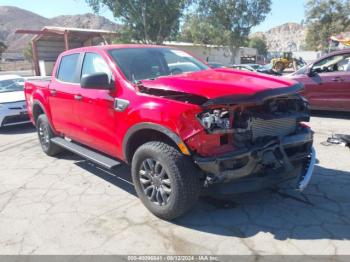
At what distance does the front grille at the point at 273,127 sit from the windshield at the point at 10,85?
8951 millimetres

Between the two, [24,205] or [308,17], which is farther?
[308,17]

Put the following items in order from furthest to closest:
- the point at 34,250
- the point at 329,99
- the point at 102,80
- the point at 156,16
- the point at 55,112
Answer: the point at 156,16, the point at 329,99, the point at 55,112, the point at 102,80, the point at 34,250

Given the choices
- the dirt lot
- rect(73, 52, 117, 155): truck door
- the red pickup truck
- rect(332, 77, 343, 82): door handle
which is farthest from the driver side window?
rect(73, 52, 117, 155): truck door

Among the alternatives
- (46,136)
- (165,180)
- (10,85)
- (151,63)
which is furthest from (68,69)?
(10,85)

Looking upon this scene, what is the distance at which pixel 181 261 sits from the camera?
10.6 ft

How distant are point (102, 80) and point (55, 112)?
82.3 inches

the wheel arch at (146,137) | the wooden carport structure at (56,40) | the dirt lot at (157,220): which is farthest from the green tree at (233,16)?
the wheel arch at (146,137)

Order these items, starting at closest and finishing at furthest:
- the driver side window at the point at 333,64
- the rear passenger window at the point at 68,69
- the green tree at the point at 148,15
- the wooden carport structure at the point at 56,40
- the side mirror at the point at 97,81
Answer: the side mirror at the point at 97,81 → the rear passenger window at the point at 68,69 → the driver side window at the point at 333,64 → the green tree at the point at 148,15 → the wooden carport structure at the point at 56,40

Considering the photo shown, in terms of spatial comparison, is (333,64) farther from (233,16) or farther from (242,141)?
(233,16)

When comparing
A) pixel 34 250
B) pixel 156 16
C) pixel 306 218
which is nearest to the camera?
pixel 34 250

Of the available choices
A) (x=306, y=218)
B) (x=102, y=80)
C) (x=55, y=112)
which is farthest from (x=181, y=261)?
(x=55, y=112)

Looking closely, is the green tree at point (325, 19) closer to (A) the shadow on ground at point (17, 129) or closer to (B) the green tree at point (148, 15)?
(B) the green tree at point (148, 15)

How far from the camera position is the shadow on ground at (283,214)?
362 centimetres

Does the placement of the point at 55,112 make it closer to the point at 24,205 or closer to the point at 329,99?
the point at 24,205
